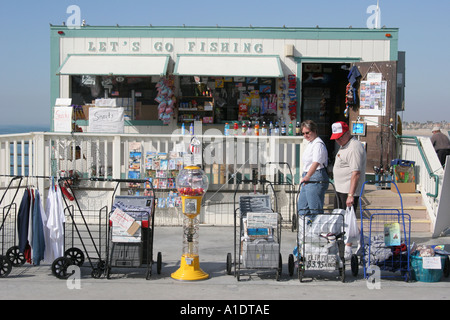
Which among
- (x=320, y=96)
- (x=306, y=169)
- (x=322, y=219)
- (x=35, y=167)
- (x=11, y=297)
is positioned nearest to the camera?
(x=11, y=297)

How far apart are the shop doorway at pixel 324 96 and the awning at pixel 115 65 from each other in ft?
14.5

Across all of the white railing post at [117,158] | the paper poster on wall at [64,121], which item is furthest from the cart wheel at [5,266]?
the paper poster on wall at [64,121]

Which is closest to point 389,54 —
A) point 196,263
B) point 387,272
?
point 387,272

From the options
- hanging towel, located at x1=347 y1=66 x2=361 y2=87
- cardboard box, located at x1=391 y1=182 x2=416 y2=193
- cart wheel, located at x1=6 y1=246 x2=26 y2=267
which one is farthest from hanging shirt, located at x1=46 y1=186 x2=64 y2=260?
hanging towel, located at x1=347 y1=66 x2=361 y2=87

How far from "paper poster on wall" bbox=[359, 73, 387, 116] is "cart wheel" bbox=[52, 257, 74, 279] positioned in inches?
330

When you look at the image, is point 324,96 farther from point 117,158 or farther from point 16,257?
point 16,257

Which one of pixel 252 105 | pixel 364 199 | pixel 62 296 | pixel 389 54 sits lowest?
pixel 62 296

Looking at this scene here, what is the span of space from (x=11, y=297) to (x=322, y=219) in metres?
Result: 3.59

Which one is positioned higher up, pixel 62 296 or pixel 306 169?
pixel 306 169

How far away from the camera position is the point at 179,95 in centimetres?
1430

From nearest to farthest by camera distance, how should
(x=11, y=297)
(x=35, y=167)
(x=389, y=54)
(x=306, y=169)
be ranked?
(x=11, y=297), (x=306, y=169), (x=35, y=167), (x=389, y=54)

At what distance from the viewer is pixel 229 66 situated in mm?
13539

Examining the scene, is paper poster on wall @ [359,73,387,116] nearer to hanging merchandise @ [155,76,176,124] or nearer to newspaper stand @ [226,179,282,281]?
hanging merchandise @ [155,76,176,124]

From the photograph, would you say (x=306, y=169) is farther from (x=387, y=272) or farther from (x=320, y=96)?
(x=320, y=96)
